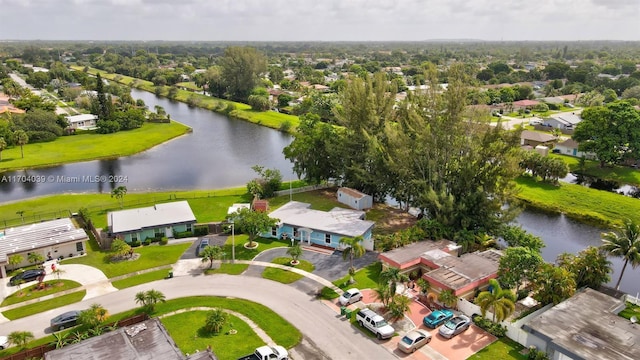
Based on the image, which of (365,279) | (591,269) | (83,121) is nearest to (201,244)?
(365,279)

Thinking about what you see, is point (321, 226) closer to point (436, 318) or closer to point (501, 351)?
point (436, 318)

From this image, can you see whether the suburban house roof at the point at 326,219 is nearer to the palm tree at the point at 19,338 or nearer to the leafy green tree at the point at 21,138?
the palm tree at the point at 19,338

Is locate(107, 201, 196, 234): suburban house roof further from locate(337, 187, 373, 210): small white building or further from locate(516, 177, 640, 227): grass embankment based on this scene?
locate(516, 177, 640, 227): grass embankment

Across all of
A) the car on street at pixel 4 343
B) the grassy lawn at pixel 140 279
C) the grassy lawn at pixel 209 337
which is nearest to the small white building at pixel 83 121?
the grassy lawn at pixel 140 279

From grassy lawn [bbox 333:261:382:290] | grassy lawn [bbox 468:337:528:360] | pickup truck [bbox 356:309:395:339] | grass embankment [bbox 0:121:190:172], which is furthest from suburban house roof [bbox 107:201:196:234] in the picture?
grass embankment [bbox 0:121:190:172]

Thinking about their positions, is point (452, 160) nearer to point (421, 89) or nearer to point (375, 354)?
point (421, 89)

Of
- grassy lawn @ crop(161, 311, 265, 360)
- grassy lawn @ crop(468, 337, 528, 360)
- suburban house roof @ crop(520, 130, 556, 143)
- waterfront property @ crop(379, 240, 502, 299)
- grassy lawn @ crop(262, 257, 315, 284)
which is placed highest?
suburban house roof @ crop(520, 130, 556, 143)

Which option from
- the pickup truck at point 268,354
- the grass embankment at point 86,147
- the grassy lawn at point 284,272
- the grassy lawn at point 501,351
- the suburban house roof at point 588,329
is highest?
the suburban house roof at point 588,329
